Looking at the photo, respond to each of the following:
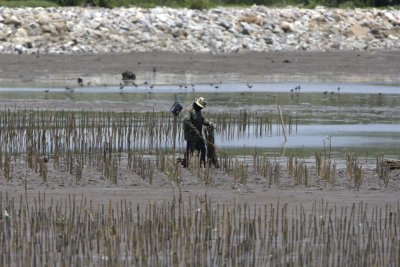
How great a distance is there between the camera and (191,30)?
1978 inches

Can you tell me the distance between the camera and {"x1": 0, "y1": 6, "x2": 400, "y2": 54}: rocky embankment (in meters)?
46.6

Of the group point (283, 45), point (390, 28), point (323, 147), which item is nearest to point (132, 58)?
point (283, 45)

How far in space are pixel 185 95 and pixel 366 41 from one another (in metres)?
21.8

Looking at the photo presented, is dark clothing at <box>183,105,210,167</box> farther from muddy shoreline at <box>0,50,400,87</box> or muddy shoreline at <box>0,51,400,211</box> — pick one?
muddy shoreline at <box>0,50,400,87</box>

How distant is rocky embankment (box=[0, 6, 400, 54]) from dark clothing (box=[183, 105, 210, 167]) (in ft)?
89.1

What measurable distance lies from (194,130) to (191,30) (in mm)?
32432

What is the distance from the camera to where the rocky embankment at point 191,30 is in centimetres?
4656

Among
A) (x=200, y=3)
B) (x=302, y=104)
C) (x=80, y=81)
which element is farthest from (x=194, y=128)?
(x=200, y=3)

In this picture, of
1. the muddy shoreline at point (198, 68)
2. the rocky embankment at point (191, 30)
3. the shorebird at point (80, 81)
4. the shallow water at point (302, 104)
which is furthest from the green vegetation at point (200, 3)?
the shallow water at point (302, 104)

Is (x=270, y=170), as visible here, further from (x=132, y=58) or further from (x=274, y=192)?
(x=132, y=58)

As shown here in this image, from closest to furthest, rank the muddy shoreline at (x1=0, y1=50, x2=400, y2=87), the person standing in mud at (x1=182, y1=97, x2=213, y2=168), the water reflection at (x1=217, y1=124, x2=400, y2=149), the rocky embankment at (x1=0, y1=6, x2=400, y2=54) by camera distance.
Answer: the person standing in mud at (x1=182, y1=97, x2=213, y2=168) < the water reflection at (x1=217, y1=124, x2=400, y2=149) < the muddy shoreline at (x1=0, y1=50, x2=400, y2=87) < the rocky embankment at (x1=0, y1=6, x2=400, y2=54)

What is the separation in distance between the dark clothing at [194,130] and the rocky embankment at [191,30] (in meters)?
27.2

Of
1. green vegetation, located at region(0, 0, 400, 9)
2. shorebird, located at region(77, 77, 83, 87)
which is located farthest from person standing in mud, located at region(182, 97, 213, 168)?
green vegetation, located at region(0, 0, 400, 9)

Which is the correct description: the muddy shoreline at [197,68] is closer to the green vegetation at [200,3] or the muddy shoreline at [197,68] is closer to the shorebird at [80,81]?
the shorebird at [80,81]
